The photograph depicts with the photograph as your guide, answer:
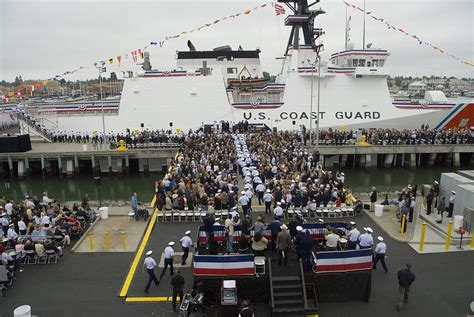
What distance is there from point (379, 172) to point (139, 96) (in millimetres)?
22268

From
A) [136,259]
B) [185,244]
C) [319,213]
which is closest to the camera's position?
[185,244]

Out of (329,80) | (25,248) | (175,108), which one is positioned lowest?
(25,248)

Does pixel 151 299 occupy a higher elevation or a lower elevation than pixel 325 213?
lower

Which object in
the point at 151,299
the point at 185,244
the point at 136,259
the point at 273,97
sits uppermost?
the point at 273,97

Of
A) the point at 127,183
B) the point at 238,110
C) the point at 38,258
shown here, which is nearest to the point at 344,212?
the point at 38,258

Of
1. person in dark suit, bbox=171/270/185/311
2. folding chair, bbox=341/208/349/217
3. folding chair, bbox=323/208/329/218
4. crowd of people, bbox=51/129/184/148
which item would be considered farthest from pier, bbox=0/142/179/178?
person in dark suit, bbox=171/270/185/311

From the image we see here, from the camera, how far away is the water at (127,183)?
27.6 meters

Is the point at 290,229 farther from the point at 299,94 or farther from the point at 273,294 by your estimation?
the point at 299,94

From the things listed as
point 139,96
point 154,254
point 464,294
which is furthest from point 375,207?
point 139,96

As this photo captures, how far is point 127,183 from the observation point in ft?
98.7

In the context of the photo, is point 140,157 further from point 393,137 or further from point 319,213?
point 393,137

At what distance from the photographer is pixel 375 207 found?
15.0 metres

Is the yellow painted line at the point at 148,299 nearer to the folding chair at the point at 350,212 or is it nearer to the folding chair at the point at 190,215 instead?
the folding chair at the point at 190,215

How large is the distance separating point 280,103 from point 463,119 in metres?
16.9
